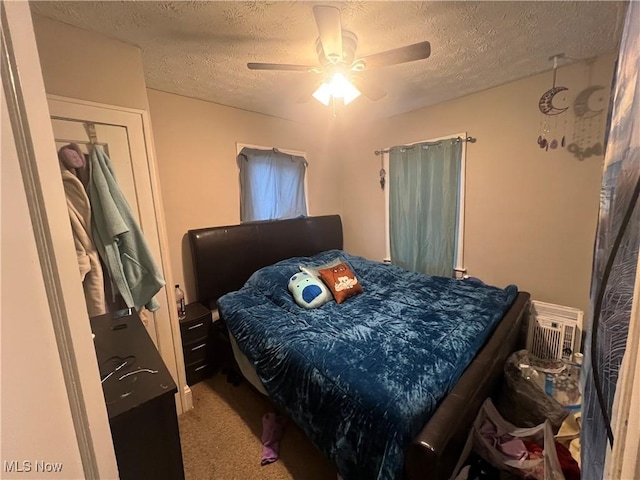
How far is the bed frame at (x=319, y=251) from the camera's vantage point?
1.07 metres

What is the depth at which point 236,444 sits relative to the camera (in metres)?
1.78

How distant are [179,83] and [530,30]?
250 centimetres

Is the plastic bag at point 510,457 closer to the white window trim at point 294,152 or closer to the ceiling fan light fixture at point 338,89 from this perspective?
the ceiling fan light fixture at point 338,89

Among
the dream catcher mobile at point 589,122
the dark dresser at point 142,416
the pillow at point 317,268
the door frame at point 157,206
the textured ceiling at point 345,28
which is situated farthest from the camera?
the pillow at point 317,268

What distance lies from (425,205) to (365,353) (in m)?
2.14

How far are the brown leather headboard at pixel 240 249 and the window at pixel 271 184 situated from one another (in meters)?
0.14

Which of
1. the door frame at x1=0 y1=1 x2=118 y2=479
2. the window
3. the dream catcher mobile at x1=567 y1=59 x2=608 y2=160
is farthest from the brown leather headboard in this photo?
the dream catcher mobile at x1=567 y1=59 x2=608 y2=160

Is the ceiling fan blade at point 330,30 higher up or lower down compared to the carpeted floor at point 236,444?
higher up

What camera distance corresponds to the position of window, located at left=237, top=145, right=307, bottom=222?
291 centimetres

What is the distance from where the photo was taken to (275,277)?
2479mm

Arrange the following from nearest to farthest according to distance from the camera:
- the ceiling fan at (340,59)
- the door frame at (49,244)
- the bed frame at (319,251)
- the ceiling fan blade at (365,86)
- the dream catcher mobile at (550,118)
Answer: the door frame at (49,244) → the bed frame at (319,251) → the ceiling fan at (340,59) → the ceiling fan blade at (365,86) → the dream catcher mobile at (550,118)

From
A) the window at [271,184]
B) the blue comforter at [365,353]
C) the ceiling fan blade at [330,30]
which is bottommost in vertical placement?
the blue comforter at [365,353]

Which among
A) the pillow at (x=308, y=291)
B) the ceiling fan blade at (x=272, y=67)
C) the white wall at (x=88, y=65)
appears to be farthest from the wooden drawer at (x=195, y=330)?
the ceiling fan blade at (x=272, y=67)

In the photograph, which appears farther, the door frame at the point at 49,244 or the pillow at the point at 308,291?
the pillow at the point at 308,291
